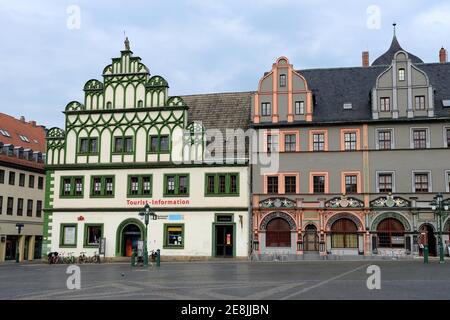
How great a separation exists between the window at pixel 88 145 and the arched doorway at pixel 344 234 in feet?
69.2

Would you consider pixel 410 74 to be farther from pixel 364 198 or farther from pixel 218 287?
pixel 218 287

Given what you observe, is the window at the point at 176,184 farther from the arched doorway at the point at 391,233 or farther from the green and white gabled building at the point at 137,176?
the arched doorway at the point at 391,233

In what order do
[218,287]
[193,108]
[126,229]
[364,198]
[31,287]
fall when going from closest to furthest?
1. [218,287]
2. [31,287]
3. [364,198]
4. [126,229]
5. [193,108]

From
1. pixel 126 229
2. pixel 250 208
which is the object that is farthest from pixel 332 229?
pixel 126 229

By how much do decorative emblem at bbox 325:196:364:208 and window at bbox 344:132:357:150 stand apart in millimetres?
4065

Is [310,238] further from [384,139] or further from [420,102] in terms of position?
[420,102]

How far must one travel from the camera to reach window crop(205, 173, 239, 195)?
1806 inches

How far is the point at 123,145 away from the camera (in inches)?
1905

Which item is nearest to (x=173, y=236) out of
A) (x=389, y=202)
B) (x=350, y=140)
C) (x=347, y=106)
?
(x=350, y=140)

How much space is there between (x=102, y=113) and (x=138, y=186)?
711 centimetres

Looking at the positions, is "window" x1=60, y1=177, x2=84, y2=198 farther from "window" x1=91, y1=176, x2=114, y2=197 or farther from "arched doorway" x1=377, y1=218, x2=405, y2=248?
"arched doorway" x1=377, y1=218, x2=405, y2=248

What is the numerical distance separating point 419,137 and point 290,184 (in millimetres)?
10646

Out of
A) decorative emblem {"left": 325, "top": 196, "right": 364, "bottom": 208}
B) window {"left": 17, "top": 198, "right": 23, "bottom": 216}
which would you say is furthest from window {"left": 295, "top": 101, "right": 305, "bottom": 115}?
window {"left": 17, "top": 198, "right": 23, "bottom": 216}

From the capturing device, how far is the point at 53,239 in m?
48.7
